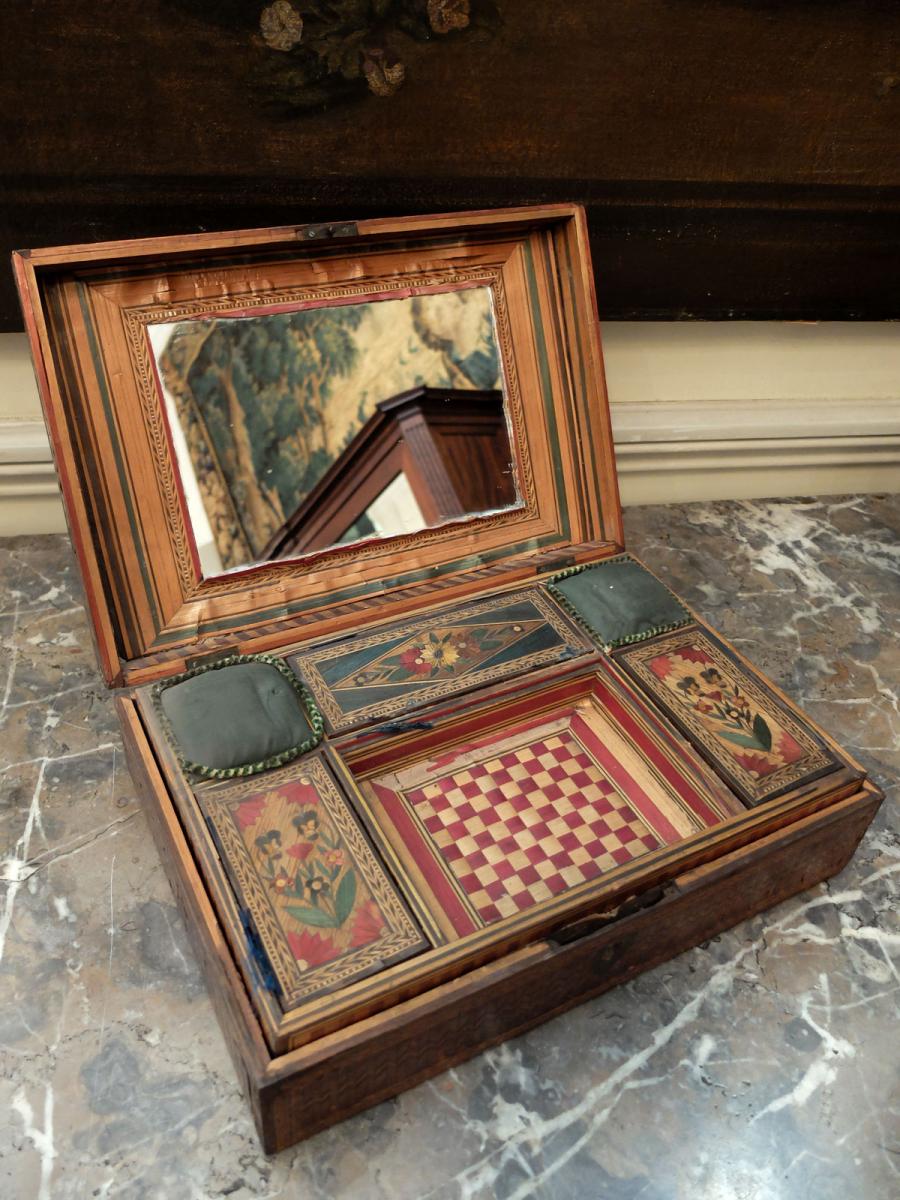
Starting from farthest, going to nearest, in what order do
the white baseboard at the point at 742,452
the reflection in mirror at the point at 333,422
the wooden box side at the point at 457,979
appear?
the white baseboard at the point at 742,452, the reflection in mirror at the point at 333,422, the wooden box side at the point at 457,979

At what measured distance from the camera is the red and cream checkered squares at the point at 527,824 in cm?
159

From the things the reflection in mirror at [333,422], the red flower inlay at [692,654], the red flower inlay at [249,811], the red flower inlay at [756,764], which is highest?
the reflection in mirror at [333,422]

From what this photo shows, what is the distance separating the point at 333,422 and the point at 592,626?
0.64 m

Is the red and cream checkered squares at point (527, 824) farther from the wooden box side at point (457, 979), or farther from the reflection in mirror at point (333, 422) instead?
the reflection in mirror at point (333, 422)

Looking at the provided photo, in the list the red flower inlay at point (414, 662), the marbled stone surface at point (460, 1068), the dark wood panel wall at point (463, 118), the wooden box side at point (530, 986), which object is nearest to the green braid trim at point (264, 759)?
the red flower inlay at point (414, 662)

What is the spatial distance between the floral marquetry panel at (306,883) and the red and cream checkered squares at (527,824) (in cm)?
22

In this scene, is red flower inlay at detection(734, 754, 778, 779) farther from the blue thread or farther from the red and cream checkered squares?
the blue thread

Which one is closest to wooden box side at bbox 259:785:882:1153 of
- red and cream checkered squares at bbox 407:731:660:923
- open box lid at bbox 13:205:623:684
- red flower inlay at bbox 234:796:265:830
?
red and cream checkered squares at bbox 407:731:660:923

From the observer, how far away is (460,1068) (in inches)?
57.5

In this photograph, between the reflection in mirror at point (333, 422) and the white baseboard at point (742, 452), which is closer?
the reflection in mirror at point (333, 422)

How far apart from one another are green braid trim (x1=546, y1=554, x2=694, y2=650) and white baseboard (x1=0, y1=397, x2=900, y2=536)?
0.71 m

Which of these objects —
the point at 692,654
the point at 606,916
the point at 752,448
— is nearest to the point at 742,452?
the point at 752,448

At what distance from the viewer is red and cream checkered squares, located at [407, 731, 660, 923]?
1589 millimetres

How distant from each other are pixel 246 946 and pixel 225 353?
1.05m
